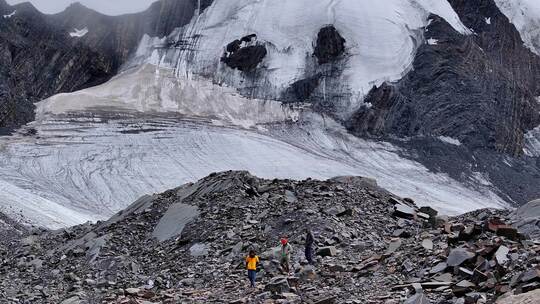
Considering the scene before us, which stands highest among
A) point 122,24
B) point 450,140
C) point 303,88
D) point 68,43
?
point 122,24

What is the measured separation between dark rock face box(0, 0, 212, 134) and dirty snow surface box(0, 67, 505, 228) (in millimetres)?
6589

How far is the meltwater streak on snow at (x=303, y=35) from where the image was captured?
70.7 meters

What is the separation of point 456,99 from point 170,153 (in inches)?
1160

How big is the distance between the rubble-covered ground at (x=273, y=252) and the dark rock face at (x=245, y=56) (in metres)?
46.7

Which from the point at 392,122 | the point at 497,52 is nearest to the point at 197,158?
the point at 392,122

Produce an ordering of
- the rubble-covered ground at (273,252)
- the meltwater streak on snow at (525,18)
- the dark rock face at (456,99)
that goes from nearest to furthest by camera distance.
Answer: the rubble-covered ground at (273,252)
the dark rock face at (456,99)
the meltwater streak on snow at (525,18)

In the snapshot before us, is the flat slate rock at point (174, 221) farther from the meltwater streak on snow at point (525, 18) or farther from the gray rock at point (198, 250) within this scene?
the meltwater streak on snow at point (525, 18)

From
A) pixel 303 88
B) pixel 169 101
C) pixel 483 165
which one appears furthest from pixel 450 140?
pixel 169 101

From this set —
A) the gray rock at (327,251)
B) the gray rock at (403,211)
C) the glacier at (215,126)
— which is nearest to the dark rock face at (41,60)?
the glacier at (215,126)

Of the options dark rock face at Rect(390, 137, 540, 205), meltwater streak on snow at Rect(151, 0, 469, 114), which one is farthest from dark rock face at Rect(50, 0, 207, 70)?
dark rock face at Rect(390, 137, 540, 205)

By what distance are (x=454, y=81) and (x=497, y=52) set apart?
12.4 m

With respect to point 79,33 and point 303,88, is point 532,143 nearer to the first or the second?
point 303,88

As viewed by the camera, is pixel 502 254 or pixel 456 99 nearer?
pixel 502 254

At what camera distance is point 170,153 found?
56.6m
